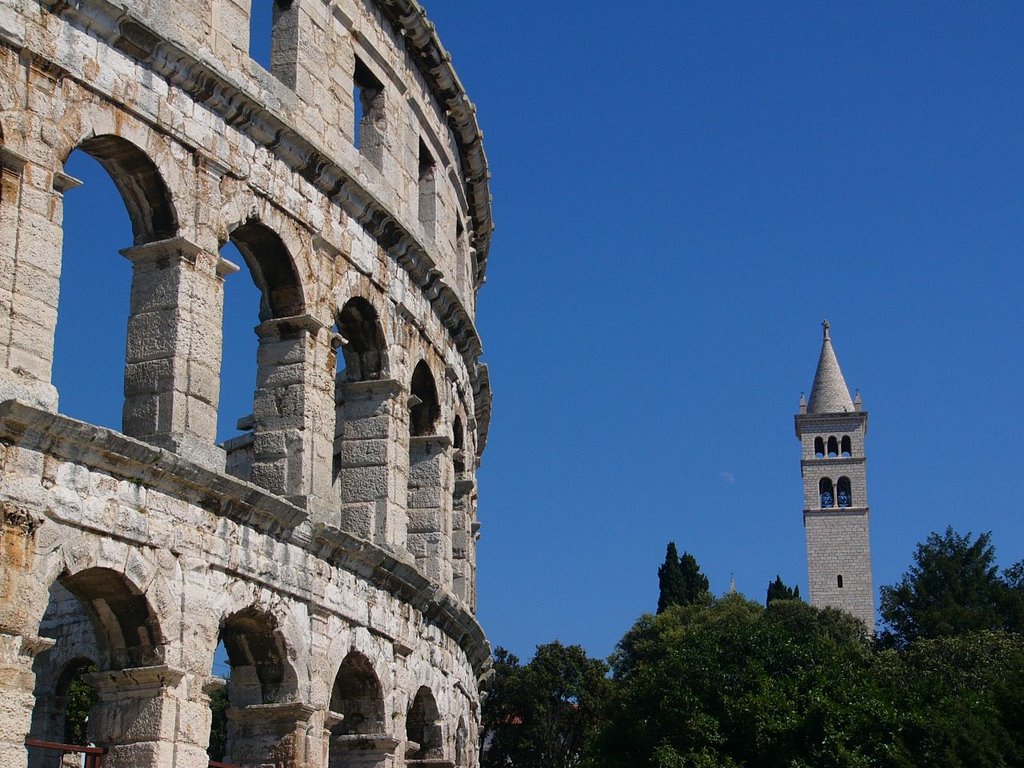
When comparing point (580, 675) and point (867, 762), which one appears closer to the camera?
point (867, 762)

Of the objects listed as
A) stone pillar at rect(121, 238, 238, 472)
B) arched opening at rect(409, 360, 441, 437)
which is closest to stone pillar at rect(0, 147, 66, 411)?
stone pillar at rect(121, 238, 238, 472)

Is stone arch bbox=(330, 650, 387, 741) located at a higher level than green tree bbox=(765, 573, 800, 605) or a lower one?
lower

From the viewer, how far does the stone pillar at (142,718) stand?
13648 millimetres

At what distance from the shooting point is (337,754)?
712 inches

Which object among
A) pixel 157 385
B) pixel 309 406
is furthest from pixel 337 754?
pixel 157 385

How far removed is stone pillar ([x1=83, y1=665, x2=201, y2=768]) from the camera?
537 inches

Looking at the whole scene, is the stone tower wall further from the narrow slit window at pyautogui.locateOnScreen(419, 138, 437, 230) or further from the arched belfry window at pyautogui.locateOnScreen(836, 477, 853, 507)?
the narrow slit window at pyautogui.locateOnScreen(419, 138, 437, 230)

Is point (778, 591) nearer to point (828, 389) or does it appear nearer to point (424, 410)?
point (828, 389)

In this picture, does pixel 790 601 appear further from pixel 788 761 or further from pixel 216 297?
pixel 216 297

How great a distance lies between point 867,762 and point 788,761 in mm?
1419

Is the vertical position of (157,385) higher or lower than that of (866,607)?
lower

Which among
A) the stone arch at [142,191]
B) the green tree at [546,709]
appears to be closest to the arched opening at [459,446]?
the stone arch at [142,191]

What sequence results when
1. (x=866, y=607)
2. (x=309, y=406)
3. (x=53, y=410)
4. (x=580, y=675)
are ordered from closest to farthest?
(x=53, y=410)
(x=309, y=406)
(x=580, y=675)
(x=866, y=607)

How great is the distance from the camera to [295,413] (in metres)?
16.5
